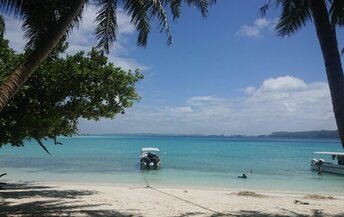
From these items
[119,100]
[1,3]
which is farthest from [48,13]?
[119,100]

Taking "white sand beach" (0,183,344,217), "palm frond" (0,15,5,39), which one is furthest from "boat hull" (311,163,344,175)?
"palm frond" (0,15,5,39)

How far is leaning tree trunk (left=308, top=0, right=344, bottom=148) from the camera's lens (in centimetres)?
729

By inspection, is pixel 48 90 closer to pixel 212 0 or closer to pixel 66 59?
pixel 66 59

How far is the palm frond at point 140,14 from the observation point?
10602 mm

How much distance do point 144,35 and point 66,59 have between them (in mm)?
2447

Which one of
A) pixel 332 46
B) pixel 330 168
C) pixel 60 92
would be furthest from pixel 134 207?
pixel 330 168

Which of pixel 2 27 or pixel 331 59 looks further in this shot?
pixel 2 27

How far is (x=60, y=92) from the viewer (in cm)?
1123

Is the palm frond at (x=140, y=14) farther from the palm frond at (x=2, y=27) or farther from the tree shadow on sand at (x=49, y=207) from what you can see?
the tree shadow on sand at (x=49, y=207)

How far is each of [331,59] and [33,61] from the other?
5.35 m

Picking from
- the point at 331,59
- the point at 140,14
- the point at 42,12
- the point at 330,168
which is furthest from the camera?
the point at 330,168

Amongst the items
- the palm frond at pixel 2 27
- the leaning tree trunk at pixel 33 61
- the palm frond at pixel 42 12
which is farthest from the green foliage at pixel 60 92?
the leaning tree trunk at pixel 33 61

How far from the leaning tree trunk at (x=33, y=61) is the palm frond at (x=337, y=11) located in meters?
5.30

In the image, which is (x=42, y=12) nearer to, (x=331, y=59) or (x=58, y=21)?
(x=58, y=21)
